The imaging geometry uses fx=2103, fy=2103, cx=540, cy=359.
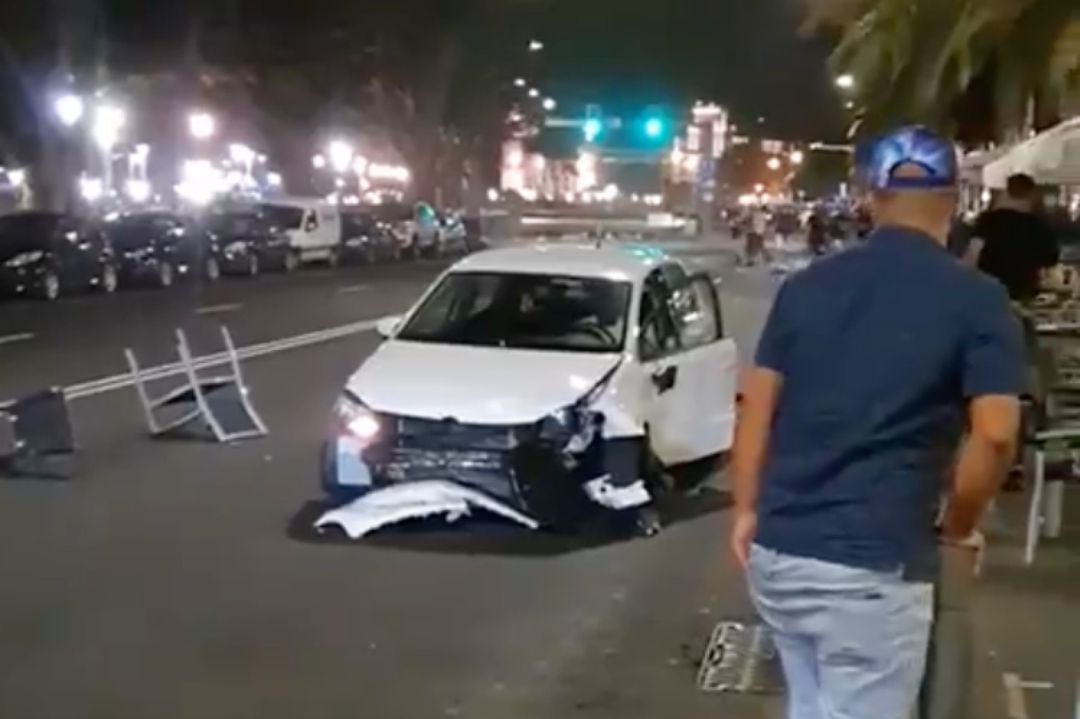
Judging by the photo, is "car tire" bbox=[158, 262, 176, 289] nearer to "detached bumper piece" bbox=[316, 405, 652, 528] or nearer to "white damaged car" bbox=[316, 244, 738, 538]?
"white damaged car" bbox=[316, 244, 738, 538]

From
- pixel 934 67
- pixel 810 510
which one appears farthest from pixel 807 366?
pixel 934 67

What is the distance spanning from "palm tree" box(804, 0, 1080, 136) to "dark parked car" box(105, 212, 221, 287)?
14007 millimetres

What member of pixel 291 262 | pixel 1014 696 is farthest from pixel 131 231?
pixel 1014 696

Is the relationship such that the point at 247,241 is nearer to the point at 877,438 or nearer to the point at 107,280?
the point at 107,280

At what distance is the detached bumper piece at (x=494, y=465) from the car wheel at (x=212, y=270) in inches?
1337

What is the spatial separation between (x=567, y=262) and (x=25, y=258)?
80.6ft

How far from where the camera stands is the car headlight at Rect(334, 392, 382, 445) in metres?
11.8

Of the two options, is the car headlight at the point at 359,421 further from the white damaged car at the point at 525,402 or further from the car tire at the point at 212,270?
the car tire at the point at 212,270

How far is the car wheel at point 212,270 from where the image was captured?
45.5m

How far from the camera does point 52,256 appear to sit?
36.8 m

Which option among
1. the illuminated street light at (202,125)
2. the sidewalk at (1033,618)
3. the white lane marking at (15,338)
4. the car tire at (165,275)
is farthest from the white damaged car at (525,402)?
the illuminated street light at (202,125)

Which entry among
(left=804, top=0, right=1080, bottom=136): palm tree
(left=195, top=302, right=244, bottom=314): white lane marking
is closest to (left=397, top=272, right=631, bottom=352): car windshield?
(left=804, top=0, right=1080, bottom=136): palm tree

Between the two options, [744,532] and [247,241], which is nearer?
[744,532]

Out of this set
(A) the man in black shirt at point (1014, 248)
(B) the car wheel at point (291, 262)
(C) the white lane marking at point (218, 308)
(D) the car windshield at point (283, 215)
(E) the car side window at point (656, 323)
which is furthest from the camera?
(D) the car windshield at point (283, 215)
